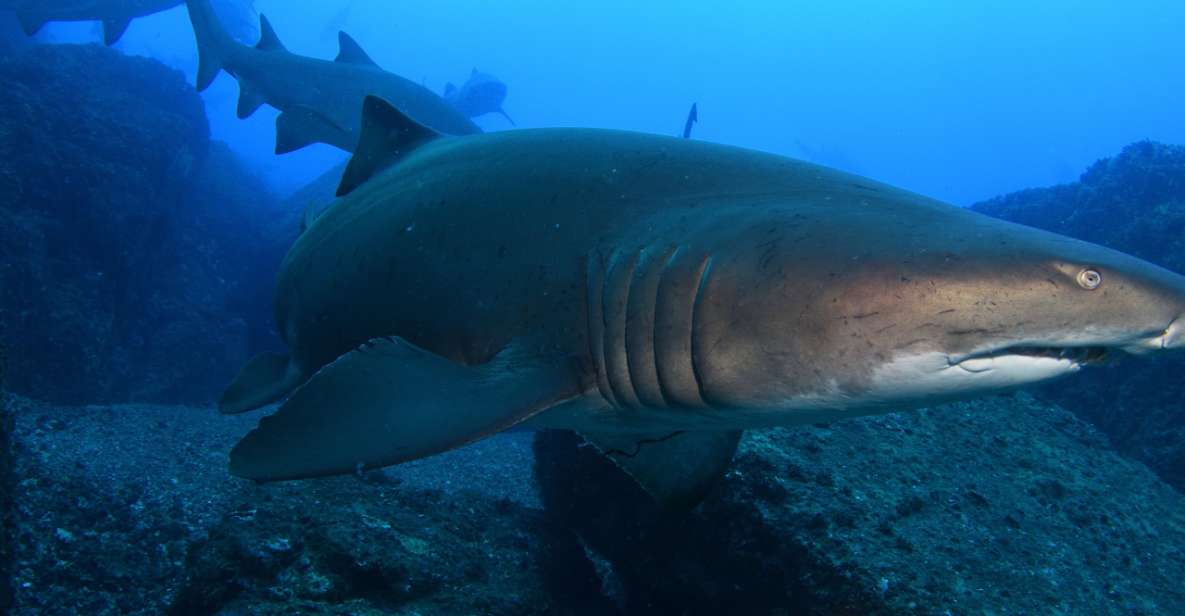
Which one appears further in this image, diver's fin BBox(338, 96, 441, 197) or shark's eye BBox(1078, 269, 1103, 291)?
diver's fin BBox(338, 96, 441, 197)

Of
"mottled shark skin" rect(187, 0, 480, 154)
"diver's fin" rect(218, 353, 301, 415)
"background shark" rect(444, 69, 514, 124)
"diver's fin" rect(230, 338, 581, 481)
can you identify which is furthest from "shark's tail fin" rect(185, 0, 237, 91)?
"background shark" rect(444, 69, 514, 124)

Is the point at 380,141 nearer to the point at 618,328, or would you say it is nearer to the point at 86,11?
the point at 618,328

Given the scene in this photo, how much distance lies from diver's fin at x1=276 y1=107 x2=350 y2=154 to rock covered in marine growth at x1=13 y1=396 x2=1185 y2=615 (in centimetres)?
383

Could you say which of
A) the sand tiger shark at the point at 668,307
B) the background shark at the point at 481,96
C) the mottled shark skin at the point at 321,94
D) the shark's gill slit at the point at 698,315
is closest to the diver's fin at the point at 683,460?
the sand tiger shark at the point at 668,307

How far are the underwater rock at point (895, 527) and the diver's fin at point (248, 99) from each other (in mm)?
6143

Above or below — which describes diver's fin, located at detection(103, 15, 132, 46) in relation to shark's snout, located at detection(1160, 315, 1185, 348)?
above

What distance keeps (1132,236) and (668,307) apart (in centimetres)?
1210

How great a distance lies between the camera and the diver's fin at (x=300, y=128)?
7191 millimetres

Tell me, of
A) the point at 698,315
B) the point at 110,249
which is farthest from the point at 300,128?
the point at 698,315

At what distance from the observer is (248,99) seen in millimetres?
7816

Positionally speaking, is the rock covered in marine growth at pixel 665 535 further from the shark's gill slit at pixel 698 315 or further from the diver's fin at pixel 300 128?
the diver's fin at pixel 300 128

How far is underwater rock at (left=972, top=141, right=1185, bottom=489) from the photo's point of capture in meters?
6.89

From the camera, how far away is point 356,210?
3.17 metres

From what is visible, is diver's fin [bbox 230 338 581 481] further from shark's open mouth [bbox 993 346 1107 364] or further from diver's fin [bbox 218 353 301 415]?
diver's fin [bbox 218 353 301 415]
